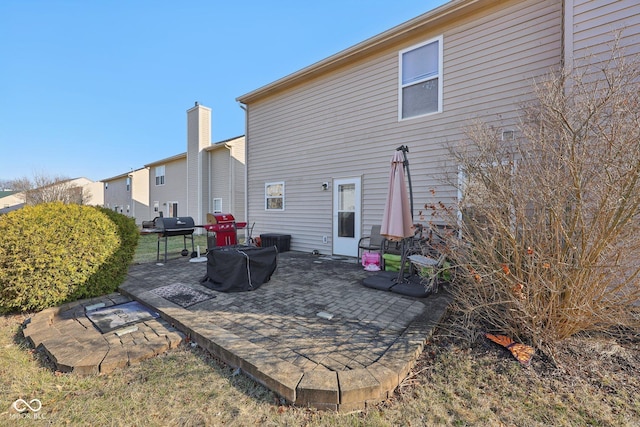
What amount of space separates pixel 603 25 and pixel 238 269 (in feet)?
20.9

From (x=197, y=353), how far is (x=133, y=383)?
0.56m

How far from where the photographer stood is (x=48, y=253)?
11.4 feet

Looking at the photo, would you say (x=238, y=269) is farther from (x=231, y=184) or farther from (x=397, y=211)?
(x=231, y=184)

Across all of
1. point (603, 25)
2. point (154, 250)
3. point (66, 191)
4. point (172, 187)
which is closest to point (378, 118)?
point (603, 25)

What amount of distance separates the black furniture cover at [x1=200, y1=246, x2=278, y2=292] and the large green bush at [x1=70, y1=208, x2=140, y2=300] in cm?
122

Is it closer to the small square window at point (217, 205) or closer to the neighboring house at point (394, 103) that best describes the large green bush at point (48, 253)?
the neighboring house at point (394, 103)

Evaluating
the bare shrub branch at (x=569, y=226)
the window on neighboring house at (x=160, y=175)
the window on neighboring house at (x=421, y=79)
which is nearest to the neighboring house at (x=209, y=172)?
the window on neighboring house at (x=160, y=175)

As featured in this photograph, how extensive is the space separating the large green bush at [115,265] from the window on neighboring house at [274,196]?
4681mm

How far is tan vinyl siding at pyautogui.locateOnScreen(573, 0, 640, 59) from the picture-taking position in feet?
12.2

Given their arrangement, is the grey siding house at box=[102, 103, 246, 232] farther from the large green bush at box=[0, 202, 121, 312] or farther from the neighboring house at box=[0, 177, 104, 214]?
the large green bush at box=[0, 202, 121, 312]

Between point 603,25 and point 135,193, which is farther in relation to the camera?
point 135,193

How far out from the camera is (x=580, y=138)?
246cm

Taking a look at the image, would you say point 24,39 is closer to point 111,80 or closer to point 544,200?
point 111,80

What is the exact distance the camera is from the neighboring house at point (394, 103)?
15.5 feet
